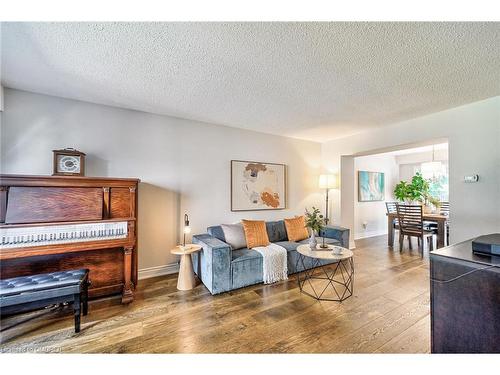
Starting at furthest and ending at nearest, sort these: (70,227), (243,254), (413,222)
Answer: (413,222) → (243,254) → (70,227)

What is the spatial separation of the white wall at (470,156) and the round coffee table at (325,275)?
157cm

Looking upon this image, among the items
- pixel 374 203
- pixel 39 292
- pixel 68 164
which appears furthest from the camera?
pixel 374 203

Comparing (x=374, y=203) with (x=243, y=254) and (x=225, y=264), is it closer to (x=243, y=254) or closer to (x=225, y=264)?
(x=243, y=254)

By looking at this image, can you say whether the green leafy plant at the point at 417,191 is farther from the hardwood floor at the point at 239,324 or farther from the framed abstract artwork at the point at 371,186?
the hardwood floor at the point at 239,324

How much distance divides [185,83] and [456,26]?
2178 mm

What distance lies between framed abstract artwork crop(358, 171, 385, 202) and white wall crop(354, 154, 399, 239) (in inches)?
3.9

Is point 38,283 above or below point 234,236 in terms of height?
below

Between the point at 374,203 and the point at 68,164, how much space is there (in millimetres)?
6632

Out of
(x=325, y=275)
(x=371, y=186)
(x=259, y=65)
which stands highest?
(x=259, y=65)

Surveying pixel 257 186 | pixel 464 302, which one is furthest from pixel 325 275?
pixel 464 302

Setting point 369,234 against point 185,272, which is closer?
point 185,272

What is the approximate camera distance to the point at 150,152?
297 centimetres

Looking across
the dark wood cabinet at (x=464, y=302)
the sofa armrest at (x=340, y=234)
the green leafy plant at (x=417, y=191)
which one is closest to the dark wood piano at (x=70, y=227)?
the dark wood cabinet at (x=464, y=302)

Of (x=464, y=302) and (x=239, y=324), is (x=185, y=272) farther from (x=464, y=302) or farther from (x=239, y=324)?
(x=464, y=302)
